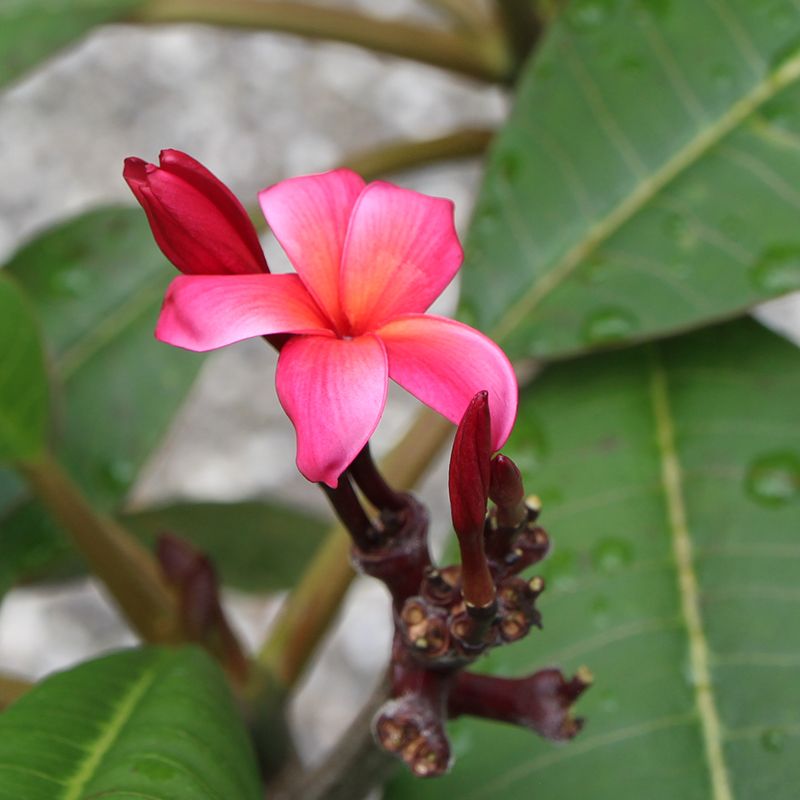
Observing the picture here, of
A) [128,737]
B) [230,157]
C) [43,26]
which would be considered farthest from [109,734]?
[230,157]

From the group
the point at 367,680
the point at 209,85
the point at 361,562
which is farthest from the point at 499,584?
the point at 209,85

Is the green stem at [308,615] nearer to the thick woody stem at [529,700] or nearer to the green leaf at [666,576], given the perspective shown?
the green leaf at [666,576]

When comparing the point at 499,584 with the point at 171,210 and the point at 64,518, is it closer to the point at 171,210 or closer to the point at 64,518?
the point at 171,210

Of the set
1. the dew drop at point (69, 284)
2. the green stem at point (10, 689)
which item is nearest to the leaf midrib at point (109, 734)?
the green stem at point (10, 689)

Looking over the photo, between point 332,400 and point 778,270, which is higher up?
point 332,400

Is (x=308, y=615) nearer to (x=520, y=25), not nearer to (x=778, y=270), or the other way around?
(x=778, y=270)
